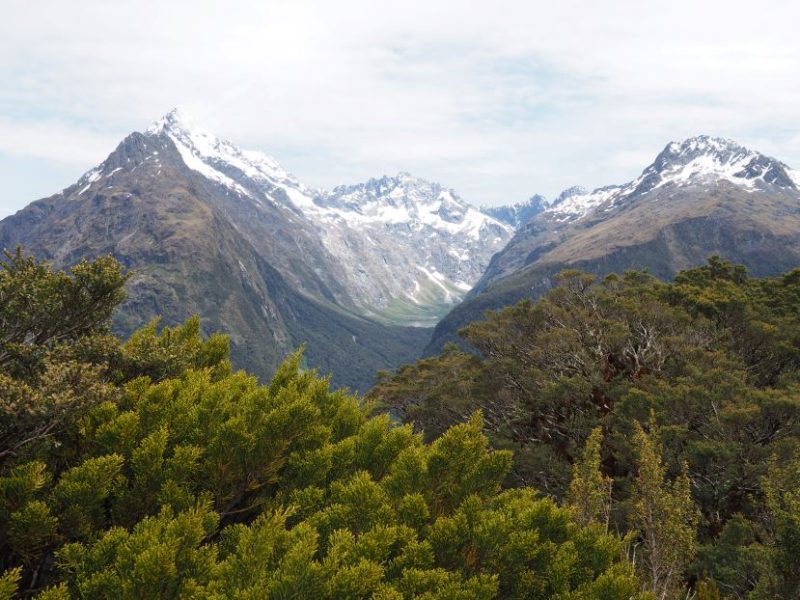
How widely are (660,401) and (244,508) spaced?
29.9m

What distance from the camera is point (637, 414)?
3478 cm

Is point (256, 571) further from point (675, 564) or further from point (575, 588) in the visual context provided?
point (675, 564)

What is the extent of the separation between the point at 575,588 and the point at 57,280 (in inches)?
640

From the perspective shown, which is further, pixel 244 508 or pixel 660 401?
pixel 660 401

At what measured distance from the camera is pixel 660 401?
34.3 m

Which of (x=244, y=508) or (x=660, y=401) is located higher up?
(x=244, y=508)

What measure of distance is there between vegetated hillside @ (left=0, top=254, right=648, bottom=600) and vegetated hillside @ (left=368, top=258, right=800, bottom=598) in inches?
236

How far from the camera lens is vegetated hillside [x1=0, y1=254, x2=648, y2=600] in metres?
8.51

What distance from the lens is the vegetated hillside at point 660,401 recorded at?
20969 millimetres

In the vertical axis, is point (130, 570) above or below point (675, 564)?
above

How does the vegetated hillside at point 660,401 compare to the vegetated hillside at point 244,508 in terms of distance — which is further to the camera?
the vegetated hillside at point 660,401

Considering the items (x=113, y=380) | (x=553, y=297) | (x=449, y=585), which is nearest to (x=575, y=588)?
(x=449, y=585)

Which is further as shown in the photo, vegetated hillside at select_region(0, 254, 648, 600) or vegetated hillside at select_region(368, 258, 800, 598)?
vegetated hillside at select_region(368, 258, 800, 598)

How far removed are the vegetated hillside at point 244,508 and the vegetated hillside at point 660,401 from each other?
6.00m
